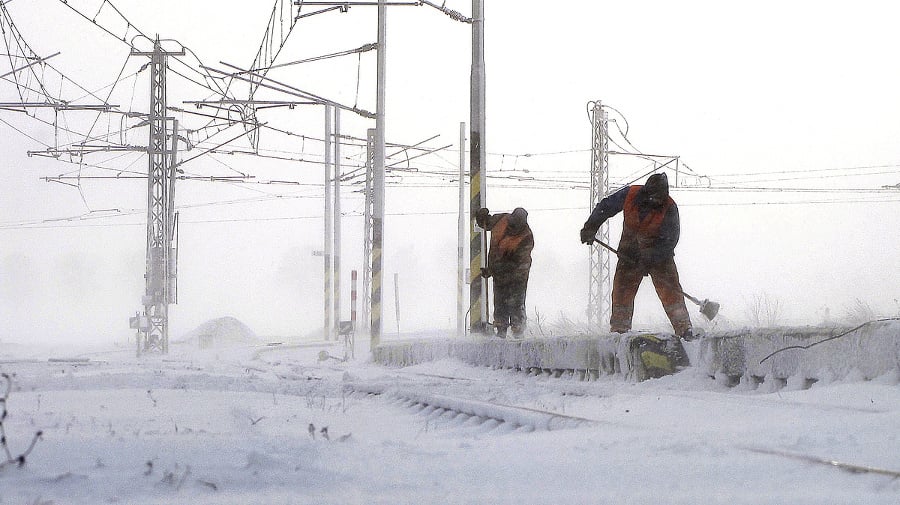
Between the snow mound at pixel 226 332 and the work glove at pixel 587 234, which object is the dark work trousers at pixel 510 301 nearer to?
the work glove at pixel 587 234

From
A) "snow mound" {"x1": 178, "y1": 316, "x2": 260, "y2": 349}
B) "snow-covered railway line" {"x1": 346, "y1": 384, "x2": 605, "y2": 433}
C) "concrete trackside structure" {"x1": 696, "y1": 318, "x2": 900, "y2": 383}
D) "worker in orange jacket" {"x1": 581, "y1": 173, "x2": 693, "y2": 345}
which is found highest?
"worker in orange jacket" {"x1": 581, "y1": 173, "x2": 693, "y2": 345}

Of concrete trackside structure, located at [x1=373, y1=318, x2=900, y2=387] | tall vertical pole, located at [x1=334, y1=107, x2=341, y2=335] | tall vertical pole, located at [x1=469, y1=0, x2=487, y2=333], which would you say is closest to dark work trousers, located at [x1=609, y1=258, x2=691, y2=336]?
concrete trackside structure, located at [x1=373, y1=318, x2=900, y2=387]

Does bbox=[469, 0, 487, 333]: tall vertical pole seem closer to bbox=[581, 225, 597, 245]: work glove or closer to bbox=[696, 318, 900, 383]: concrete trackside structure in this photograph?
bbox=[581, 225, 597, 245]: work glove

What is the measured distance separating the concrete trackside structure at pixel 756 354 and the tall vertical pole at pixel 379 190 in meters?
9.88

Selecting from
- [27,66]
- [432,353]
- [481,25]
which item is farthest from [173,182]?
[432,353]

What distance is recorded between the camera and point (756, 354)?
6.76 meters

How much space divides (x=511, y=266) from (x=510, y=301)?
0.43 metres

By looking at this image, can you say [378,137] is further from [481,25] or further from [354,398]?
[354,398]

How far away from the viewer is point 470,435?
197 inches

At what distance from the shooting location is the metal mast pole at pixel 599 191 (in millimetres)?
33812

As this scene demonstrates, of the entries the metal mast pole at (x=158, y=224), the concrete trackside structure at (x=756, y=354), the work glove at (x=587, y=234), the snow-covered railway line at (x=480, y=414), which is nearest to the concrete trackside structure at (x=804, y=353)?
the concrete trackside structure at (x=756, y=354)

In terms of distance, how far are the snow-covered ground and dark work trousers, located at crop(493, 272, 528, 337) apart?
6.39 metres

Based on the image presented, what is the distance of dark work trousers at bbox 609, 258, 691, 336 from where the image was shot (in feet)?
31.0

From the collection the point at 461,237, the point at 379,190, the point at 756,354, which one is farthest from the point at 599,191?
the point at 756,354
